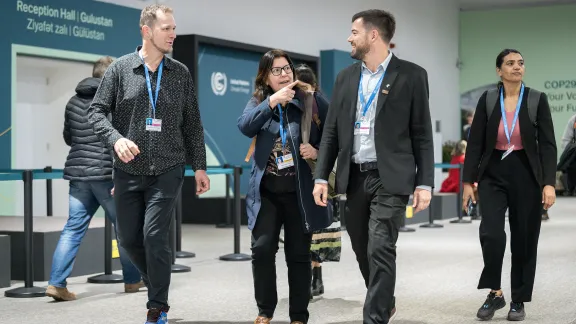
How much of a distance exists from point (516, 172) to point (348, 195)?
128 centimetres

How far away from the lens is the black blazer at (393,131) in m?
4.04

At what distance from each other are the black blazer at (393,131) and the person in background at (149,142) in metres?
0.73

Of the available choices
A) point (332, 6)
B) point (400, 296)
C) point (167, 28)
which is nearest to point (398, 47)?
point (332, 6)

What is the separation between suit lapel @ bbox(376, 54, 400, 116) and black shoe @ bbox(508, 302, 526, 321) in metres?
1.65

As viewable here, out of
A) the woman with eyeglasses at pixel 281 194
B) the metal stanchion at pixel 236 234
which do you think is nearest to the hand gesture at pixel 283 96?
the woman with eyeglasses at pixel 281 194

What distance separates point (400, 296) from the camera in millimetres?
6086

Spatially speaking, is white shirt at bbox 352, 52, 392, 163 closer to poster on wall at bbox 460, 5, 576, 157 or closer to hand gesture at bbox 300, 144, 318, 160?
hand gesture at bbox 300, 144, 318, 160

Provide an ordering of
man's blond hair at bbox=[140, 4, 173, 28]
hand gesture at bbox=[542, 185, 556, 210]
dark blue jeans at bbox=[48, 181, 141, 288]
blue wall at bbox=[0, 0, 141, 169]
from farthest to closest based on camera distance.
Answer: blue wall at bbox=[0, 0, 141, 169] < dark blue jeans at bbox=[48, 181, 141, 288] < hand gesture at bbox=[542, 185, 556, 210] < man's blond hair at bbox=[140, 4, 173, 28]

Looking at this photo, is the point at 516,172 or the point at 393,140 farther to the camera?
the point at 516,172

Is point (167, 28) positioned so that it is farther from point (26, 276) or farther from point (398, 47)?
point (398, 47)

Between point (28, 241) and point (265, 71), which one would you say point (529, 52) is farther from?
point (265, 71)

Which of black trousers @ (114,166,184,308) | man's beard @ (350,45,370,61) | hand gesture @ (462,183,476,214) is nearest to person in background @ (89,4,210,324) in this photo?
black trousers @ (114,166,184,308)

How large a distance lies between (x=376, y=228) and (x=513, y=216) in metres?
1.39

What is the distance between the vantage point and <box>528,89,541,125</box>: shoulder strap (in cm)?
508
